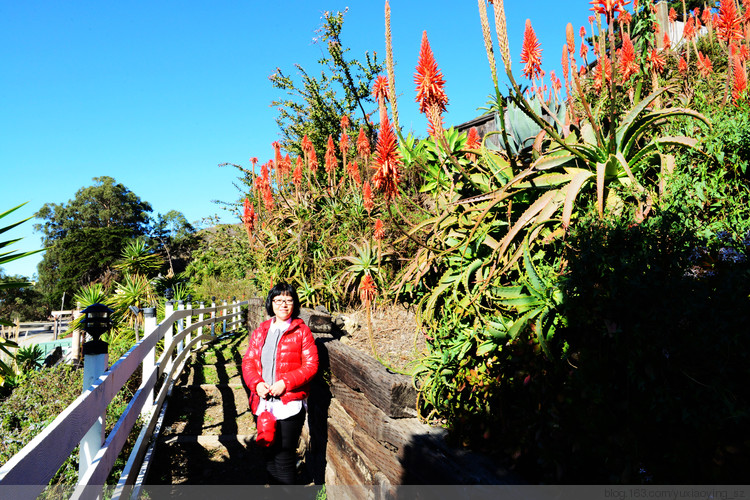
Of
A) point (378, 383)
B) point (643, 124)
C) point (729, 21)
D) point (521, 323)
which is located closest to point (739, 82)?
Result: point (643, 124)

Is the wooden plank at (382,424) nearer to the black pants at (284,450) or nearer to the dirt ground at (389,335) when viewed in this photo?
the dirt ground at (389,335)

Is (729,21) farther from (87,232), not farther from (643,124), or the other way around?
(87,232)

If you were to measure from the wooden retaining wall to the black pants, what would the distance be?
1.23ft

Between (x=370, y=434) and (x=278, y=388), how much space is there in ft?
3.29

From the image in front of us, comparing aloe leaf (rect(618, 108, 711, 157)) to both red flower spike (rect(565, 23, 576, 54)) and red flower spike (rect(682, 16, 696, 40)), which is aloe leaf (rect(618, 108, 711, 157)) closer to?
red flower spike (rect(565, 23, 576, 54))

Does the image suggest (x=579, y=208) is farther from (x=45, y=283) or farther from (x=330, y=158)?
A: (x=45, y=283)

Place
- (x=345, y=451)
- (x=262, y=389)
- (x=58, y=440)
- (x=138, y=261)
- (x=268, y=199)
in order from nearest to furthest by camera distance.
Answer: (x=58, y=440), (x=345, y=451), (x=262, y=389), (x=268, y=199), (x=138, y=261)

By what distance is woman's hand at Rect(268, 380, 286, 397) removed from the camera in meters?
3.74

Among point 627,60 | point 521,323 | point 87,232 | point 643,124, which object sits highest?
point 87,232

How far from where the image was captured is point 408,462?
241 cm

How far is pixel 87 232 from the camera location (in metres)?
42.5

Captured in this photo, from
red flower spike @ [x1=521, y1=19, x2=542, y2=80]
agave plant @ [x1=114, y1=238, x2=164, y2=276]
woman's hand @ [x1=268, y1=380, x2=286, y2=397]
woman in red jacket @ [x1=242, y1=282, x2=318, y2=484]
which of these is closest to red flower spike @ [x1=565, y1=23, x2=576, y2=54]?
red flower spike @ [x1=521, y1=19, x2=542, y2=80]

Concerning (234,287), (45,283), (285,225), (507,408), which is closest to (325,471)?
(507,408)

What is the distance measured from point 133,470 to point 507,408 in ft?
9.04
